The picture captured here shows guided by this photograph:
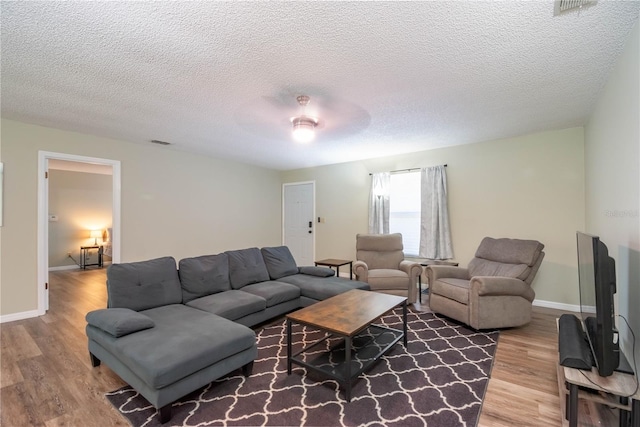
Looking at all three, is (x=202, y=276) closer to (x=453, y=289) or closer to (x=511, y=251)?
(x=453, y=289)

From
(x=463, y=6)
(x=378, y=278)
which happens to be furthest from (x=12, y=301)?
(x=463, y=6)

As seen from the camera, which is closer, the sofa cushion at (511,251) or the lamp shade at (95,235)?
the sofa cushion at (511,251)

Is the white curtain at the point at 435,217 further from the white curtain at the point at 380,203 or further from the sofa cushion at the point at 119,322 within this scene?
the sofa cushion at the point at 119,322

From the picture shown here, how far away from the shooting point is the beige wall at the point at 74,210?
267 inches

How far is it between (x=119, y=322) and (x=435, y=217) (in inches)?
166

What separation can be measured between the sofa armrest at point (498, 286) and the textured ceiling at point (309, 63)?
1.81 meters

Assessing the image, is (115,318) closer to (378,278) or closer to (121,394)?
(121,394)

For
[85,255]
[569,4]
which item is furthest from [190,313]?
[85,255]

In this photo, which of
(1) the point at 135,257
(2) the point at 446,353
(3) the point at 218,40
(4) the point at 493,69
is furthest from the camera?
(1) the point at 135,257

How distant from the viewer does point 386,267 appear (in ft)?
14.4

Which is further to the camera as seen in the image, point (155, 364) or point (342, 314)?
point (342, 314)

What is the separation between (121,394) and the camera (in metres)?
1.98

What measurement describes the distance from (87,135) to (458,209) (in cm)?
556

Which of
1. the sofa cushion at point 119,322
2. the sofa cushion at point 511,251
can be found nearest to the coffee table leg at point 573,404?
the sofa cushion at point 511,251
